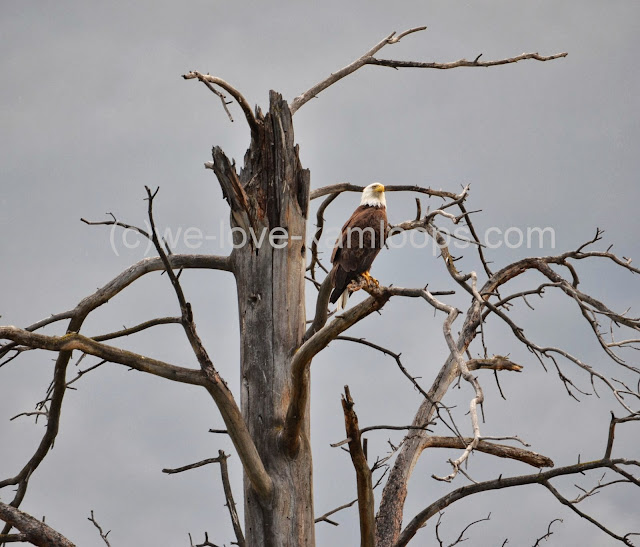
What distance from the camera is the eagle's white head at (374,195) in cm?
777

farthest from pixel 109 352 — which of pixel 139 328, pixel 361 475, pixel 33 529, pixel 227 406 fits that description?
pixel 361 475

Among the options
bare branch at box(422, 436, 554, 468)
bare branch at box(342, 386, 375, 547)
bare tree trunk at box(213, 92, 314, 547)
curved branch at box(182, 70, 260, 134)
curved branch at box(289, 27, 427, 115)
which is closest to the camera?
bare branch at box(342, 386, 375, 547)

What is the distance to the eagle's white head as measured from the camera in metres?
7.77

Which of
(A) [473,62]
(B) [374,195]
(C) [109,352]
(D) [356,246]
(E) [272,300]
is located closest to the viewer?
(C) [109,352]

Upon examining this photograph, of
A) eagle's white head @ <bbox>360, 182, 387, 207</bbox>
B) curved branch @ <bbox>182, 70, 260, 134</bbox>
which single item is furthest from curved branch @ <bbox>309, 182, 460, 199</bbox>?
curved branch @ <bbox>182, 70, 260, 134</bbox>

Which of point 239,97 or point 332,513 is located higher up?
point 239,97

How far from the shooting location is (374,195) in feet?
25.7

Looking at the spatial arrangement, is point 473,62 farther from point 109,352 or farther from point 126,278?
point 109,352

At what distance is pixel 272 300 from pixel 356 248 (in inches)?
31.4

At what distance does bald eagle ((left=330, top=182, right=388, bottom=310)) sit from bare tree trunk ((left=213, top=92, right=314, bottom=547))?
1.13ft

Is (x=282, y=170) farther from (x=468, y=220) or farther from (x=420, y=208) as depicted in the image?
(x=468, y=220)

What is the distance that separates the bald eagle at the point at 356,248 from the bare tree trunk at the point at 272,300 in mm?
345

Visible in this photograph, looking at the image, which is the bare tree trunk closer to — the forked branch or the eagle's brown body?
the eagle's brown body

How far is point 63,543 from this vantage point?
18.5ft
